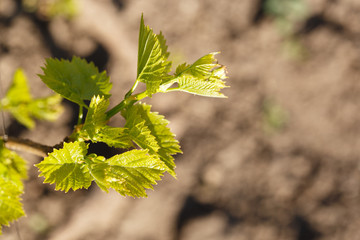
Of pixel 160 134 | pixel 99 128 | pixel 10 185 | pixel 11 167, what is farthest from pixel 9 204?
pixel 160 134

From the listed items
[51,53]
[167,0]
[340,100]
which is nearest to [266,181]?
[340,100]

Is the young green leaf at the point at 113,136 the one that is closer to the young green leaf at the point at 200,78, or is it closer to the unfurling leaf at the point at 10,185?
the young green leaf at the point at 200,78

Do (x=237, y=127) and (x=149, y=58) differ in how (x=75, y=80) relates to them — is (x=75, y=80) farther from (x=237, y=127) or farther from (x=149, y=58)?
(x=237, y=127)

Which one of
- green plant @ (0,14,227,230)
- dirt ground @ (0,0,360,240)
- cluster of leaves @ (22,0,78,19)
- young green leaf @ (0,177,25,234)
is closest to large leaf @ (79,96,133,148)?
green plant @ (0,14,227,230)

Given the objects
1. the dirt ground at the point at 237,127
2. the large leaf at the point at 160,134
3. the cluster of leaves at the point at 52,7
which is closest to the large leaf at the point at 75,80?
the large leaf at the point at 160,134

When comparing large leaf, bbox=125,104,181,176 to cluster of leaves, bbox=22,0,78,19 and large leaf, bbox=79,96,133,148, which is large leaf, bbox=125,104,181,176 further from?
cluster of leaves, bbox=22,0,78,19
